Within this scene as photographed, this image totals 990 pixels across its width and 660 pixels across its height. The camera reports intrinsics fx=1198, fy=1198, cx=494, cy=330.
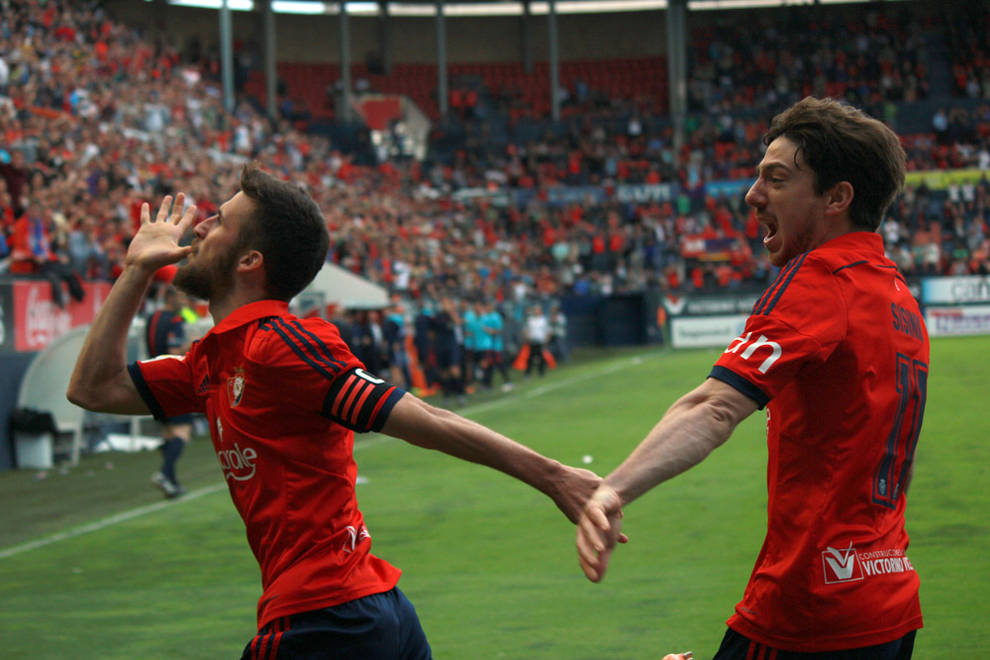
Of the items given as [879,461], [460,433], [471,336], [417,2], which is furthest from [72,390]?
[417,2]

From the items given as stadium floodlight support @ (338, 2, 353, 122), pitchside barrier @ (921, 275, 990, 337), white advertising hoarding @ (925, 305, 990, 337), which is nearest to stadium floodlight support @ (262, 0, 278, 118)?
stadium floodlight support @ (338, 2, 353, 122)

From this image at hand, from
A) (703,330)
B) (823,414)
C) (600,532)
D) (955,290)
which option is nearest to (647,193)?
(703,330)

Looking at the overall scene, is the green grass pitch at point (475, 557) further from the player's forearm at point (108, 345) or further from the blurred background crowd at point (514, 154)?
the blurred background crowd at point (514, 154)

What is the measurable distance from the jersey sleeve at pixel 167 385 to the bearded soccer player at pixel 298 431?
0.13 feet

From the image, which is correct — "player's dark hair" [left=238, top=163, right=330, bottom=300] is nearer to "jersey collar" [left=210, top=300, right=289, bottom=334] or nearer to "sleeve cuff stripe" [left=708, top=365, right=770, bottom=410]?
"jersey collar" [left=210, top=300, right=289, bottom=334]

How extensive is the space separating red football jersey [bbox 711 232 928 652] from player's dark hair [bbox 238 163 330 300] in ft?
4.13

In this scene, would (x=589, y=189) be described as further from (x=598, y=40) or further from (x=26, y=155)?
(x=26, y=155)

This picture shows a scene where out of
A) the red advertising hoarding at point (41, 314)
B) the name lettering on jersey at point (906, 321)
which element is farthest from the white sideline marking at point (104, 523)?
the name lettering on jersey at point (906, 321)

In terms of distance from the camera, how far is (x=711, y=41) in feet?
176

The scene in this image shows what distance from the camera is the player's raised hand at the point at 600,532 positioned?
8.44 feet

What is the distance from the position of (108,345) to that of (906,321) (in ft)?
7.45

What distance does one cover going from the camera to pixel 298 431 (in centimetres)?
316

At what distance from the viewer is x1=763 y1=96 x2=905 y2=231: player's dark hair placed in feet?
9.28

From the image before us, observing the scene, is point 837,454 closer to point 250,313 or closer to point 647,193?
point 250,313
